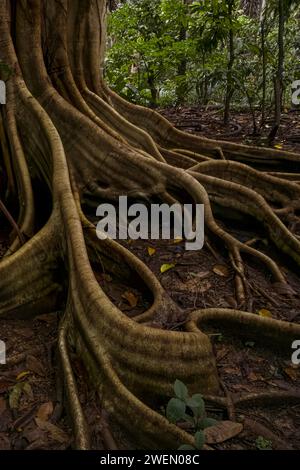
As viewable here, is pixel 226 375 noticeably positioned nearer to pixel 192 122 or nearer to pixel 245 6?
pixel 192 122

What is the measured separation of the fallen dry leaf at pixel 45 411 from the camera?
2.25 meters

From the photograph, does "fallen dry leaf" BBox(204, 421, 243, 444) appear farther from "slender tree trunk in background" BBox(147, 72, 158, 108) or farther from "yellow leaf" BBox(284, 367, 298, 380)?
"slender tree trunk in background" BBox(147, 72, 158, 108)

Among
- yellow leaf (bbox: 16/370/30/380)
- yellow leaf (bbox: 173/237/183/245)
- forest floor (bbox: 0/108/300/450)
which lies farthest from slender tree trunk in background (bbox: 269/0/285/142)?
yellow leaf (bbox: 16/370/30/380)

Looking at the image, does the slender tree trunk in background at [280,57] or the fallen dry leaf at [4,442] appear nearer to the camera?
the fallen dry leaf at [4,442]

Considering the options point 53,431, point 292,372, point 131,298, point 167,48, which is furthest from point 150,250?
point 167,48

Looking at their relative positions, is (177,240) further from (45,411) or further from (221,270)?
(45,411)

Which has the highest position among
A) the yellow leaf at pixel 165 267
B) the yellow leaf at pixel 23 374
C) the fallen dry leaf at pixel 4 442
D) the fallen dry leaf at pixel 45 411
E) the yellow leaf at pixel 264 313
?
the yellow leaf at pixel 165 267

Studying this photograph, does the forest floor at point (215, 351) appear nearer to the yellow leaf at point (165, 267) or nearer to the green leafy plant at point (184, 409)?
the yellow leaf at point (165, 267)

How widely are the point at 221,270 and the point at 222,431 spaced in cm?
139

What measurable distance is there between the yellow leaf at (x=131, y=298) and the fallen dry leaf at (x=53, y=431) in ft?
3.23

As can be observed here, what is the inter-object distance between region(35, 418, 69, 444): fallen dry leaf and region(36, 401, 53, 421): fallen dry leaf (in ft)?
0.10

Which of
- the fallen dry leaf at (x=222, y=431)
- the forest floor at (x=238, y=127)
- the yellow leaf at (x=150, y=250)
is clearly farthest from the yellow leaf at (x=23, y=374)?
the forest floor at (x=238, y=127)

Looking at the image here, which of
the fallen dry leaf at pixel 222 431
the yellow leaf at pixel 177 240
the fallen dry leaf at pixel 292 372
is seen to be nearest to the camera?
the fallen dry leaf at pixel 222 431

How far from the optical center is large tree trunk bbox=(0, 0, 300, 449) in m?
2.27
